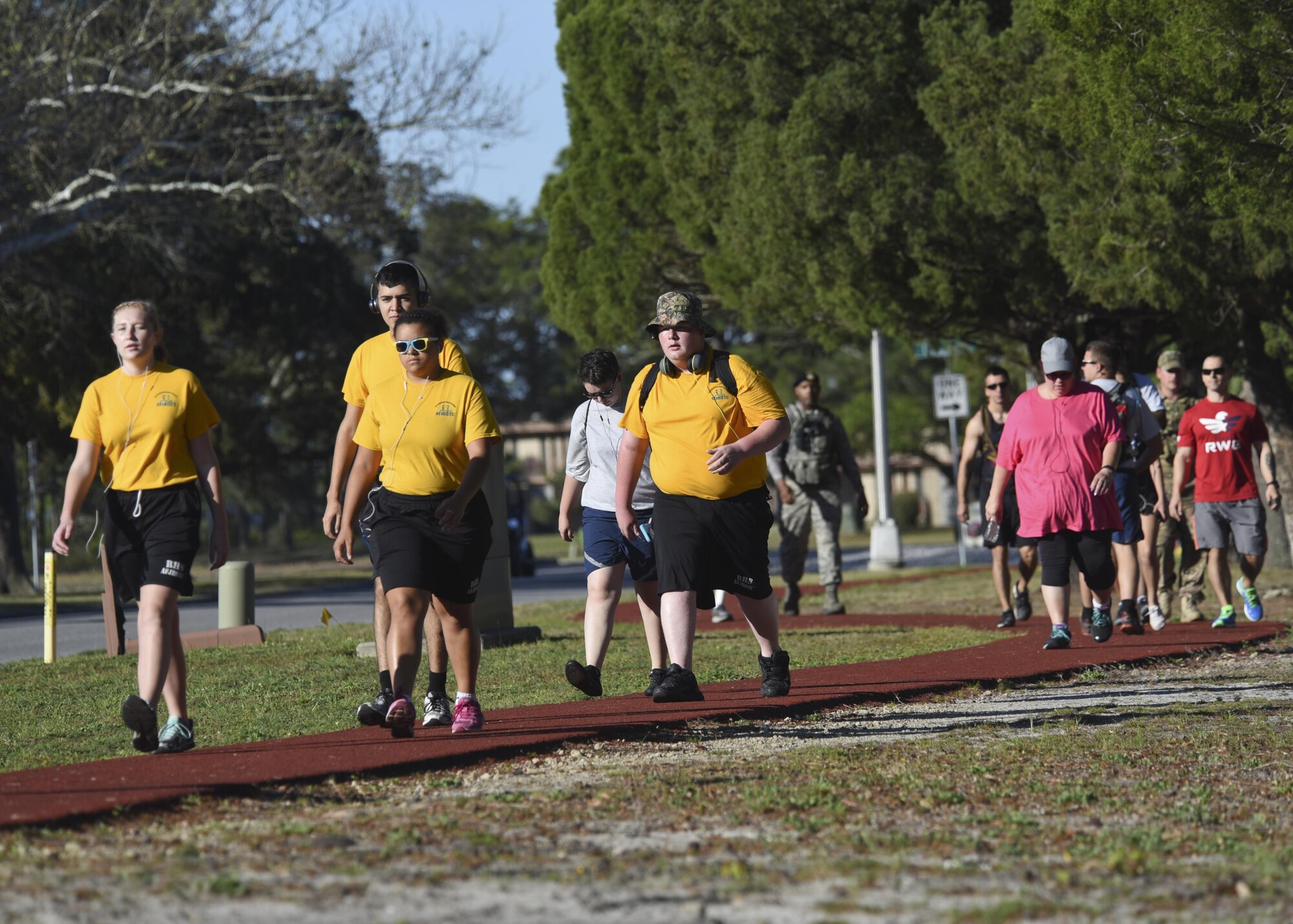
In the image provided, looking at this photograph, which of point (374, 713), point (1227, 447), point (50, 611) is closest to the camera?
point (374, 713)

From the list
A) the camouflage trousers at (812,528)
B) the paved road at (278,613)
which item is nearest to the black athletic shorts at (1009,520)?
the camouflage trousers at (812,528)

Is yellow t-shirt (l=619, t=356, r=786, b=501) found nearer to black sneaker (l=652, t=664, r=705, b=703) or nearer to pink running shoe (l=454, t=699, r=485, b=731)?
black sneaker (l=652, t=664, r=705, b=703)

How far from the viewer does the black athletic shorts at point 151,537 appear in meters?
7.08

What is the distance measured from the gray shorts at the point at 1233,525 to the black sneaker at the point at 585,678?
19.8ft

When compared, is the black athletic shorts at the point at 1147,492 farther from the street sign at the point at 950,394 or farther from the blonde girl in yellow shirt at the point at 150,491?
the street sign at the point at 950,394

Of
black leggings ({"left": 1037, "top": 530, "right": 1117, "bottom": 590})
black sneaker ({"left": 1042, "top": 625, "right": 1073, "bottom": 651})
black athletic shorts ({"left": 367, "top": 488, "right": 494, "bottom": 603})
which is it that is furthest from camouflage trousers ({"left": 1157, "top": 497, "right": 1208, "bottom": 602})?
black athletic shorts ({"left": 367, "top": 488, "right": 494, "bottom": 603})

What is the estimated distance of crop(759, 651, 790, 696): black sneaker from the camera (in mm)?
8781

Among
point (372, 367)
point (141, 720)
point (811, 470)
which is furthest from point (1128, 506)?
point (141, 720)

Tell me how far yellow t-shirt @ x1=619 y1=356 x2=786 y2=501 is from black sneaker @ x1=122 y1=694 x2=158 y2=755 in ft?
8.75

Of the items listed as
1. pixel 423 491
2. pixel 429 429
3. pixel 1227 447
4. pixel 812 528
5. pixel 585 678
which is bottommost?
pixel 585 678

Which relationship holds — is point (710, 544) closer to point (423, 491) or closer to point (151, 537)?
point (423, 491)

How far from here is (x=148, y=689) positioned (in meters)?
7.03

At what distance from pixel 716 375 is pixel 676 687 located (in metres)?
1.54

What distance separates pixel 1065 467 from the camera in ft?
34.0
